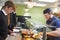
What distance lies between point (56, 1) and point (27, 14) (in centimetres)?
65

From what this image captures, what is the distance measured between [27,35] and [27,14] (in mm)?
1290

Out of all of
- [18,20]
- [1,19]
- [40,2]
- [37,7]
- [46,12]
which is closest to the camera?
[1,19]

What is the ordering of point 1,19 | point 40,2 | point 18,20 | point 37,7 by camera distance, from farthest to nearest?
point 18,20
point 37,7
point 40,2
point 1,19

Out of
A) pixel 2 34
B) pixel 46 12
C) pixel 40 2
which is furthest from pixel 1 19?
pixel 40 2

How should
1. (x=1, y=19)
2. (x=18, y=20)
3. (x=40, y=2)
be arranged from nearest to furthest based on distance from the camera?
(x=1, y=19) < (x=40, y=2) < (x=18, y=20)

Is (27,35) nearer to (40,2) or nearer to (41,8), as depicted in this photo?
(40,2)

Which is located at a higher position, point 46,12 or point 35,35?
point 46,12

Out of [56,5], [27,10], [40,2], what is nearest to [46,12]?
[40,2]

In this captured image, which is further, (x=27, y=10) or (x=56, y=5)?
(x=27, y=10)

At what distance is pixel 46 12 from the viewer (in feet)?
7.75

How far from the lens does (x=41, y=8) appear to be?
3.03 m

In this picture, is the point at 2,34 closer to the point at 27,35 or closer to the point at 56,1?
the point at 27,35

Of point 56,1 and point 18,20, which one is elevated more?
point 56,1

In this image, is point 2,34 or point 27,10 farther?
point 27,10
